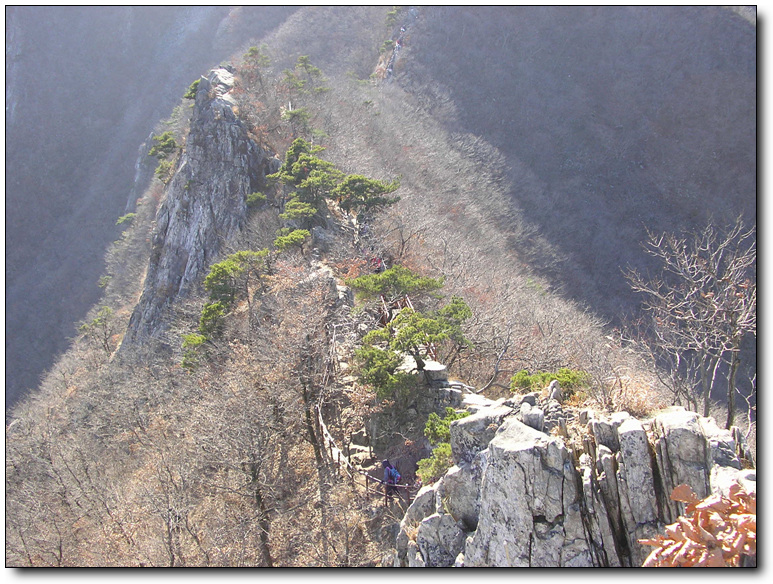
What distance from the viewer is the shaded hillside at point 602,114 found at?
37.7m

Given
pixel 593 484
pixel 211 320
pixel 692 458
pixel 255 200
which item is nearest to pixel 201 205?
pixel 255 200

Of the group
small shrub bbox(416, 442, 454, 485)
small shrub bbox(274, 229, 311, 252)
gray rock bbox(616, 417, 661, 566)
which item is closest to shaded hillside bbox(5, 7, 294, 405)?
small shrub bbox(274, 229, 311, 252)

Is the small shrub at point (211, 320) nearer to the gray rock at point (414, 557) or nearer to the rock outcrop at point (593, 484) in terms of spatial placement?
the gray rock at point (414, 557)

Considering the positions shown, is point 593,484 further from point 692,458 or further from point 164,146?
point 164,146

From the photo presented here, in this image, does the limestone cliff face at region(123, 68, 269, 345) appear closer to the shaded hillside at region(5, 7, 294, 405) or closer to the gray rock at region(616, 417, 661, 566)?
the gray rock at region(616, 417, 661, 566)

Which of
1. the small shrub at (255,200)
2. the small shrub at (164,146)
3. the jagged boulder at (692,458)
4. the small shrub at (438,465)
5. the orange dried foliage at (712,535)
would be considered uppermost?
the small shrub at (164,146)

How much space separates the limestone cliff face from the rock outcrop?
75.3 ft

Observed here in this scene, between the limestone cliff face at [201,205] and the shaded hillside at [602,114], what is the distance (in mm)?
20080

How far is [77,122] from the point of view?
71.5 meters

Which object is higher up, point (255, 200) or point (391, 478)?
point (255, 200)

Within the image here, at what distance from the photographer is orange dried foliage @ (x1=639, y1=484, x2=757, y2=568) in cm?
553

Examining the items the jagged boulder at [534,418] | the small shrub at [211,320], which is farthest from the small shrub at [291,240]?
the jagged boulder at [534,418]

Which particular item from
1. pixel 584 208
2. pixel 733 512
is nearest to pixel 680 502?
pixel 733 512

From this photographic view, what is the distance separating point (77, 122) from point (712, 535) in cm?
8491
